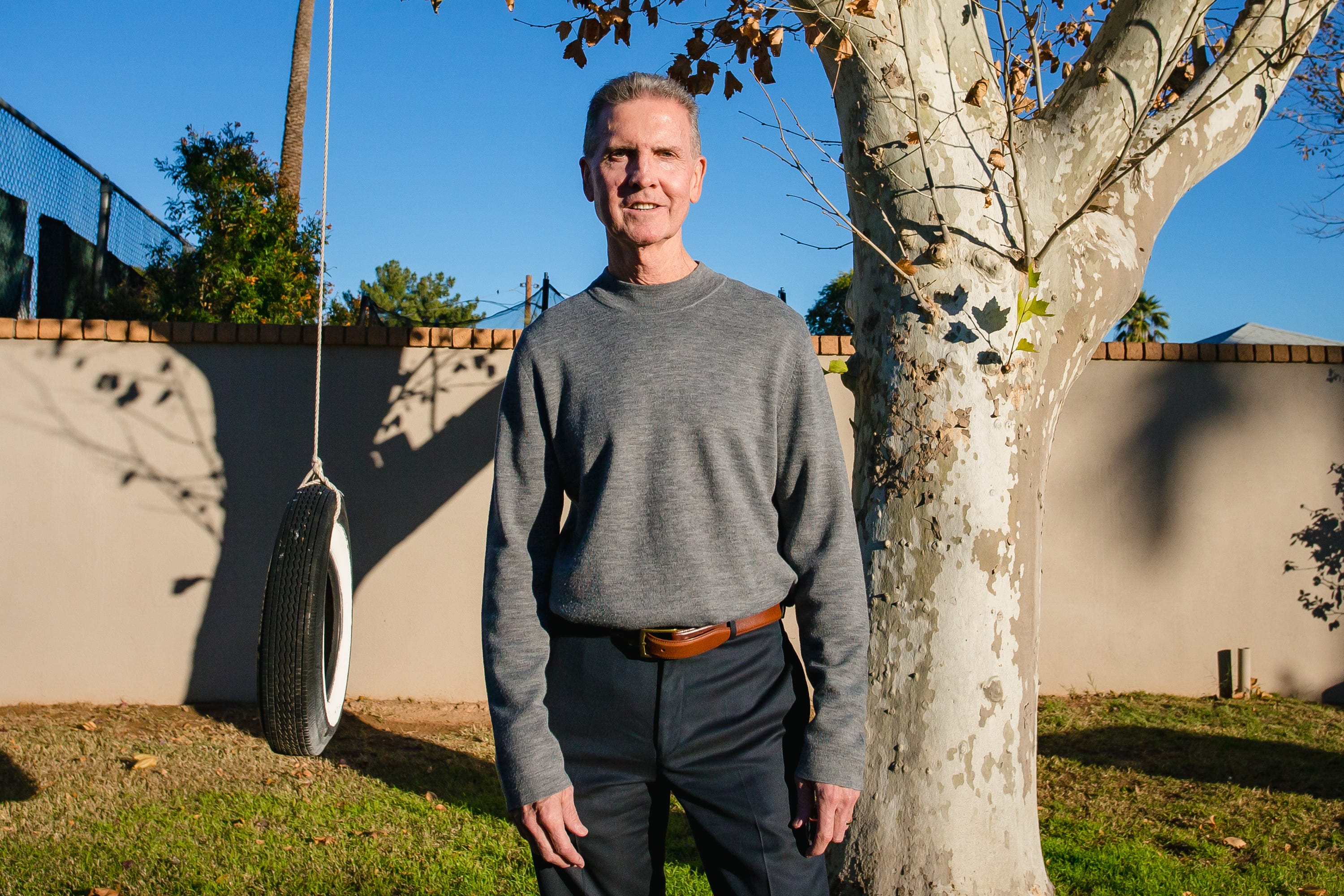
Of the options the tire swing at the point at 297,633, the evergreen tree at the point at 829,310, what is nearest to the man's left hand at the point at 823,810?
the tire swing at the point at 297,633

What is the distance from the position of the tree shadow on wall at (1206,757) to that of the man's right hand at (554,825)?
169 inches

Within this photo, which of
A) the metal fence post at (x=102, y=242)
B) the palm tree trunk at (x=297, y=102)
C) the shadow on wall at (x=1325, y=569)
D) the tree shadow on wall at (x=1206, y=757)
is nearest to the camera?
the tree shadow on wall at (x=1206, y=757)

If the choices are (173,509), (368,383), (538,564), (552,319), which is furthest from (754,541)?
(173,509)

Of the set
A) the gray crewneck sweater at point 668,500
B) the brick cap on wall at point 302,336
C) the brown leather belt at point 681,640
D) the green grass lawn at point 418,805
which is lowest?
the green grass lawn at point 418,805

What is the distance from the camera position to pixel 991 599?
2.86 m

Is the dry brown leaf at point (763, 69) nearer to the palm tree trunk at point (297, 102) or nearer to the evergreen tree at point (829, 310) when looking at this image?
the palm tree trunk at point (297, 102)

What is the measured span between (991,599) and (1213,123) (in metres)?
1.95

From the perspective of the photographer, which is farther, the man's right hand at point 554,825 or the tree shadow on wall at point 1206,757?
the tree shadow on wall at point 1206,757

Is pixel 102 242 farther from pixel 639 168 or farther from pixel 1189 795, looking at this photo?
pixel 1189 795

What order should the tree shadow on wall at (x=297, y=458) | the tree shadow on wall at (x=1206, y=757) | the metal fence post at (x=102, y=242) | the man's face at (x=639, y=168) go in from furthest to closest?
1. the metal fence post at (x=102, y=242)
2. the tree shadow on wall at (x=297, y=458)
3. the tree shadow on wall at (x=1206, y=757)
4. the man's face at (x=639, y=168)

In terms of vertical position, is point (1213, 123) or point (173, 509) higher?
point (1213, 123)

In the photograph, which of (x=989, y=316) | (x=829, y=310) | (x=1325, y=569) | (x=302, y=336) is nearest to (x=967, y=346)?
(x=989, y=316)

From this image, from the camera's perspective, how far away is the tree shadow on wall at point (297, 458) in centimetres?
611

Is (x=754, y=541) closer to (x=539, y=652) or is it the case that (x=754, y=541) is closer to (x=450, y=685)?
(x=539, y=652)
